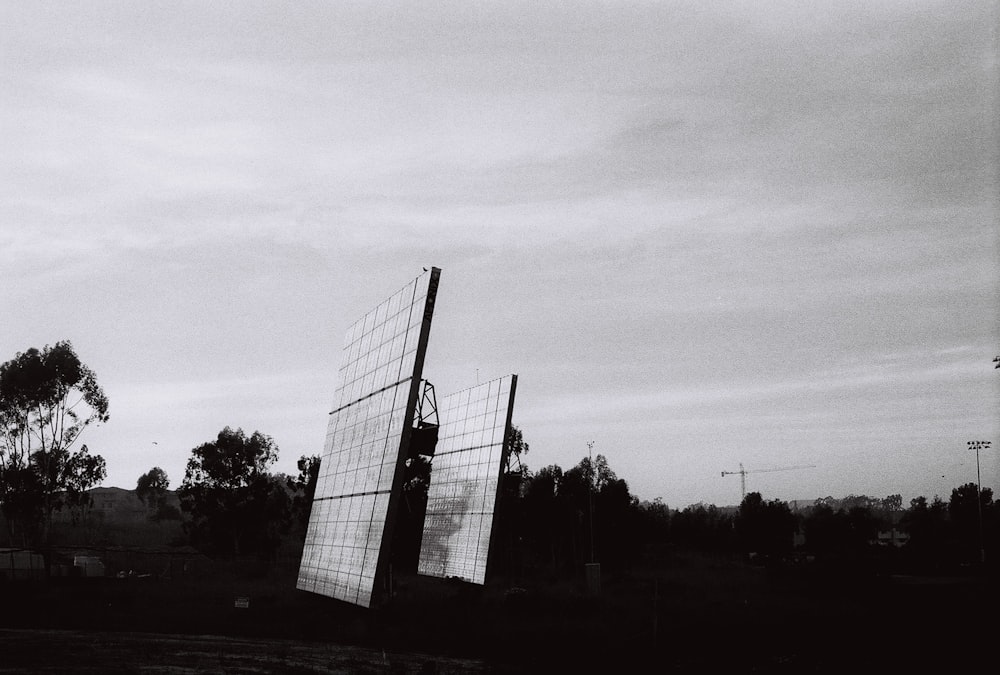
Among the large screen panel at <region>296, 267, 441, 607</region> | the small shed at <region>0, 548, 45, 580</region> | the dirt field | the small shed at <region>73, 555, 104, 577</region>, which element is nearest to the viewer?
the dirt field

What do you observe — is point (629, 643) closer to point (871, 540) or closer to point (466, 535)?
point (466, 535)

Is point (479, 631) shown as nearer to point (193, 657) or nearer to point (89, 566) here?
point (193, 657)

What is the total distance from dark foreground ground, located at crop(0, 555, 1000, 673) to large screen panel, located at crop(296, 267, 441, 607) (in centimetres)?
168

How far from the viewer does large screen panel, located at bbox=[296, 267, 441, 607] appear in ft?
80.9

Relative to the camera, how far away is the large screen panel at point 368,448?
80.9ft

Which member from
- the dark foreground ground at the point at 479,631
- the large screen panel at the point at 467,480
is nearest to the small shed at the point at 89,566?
the dark foreground ground at the point at 479,631

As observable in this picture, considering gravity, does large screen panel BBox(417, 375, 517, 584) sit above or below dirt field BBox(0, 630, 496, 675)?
above

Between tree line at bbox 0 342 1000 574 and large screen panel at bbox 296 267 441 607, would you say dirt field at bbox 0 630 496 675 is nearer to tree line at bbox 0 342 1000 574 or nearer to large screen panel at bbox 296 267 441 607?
large screen panel at bbox 296 267 441 607

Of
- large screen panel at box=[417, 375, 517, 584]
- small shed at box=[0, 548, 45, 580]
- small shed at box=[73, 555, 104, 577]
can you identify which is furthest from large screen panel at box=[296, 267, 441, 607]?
small shed at box=[73, 555, 104, 577]

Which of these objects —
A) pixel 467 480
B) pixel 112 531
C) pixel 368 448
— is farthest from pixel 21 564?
pixel 112 531

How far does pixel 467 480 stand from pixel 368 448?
13424mm

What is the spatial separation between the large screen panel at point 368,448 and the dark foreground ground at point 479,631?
5.51ft

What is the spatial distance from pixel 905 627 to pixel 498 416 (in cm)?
1654

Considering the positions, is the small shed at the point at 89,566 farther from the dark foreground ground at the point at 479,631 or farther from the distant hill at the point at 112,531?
the dark foreground ground at the point at 479,631
